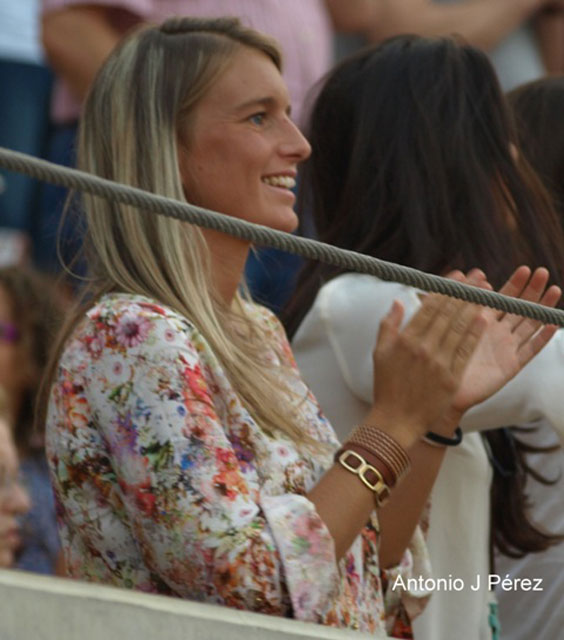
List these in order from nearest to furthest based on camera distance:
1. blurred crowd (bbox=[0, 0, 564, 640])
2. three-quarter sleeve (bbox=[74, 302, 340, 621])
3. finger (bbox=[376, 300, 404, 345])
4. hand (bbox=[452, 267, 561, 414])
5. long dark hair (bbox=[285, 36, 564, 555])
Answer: three-quarter sleeve (bbox=[74, 302, 340, 621]) → finger (bbox=[376, 300, 404, 345]) → hand (bbox=[452, 267, 561, 414]) → long dark hair (bbox=[285, 36, 564, 555]) → blurred crowd (bbox=[0, 0, 564, 640])

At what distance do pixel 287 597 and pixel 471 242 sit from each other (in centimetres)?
115

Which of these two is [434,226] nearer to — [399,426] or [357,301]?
[357,301]

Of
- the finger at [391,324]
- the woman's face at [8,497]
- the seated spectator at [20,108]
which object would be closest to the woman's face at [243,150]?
the finger at [391,324]

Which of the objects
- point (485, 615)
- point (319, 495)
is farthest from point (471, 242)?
point (319, 495)

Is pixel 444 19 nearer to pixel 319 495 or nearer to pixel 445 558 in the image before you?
pixel 445 558

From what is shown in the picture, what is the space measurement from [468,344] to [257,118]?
1.82ft

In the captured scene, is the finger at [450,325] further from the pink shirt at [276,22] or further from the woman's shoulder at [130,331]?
the pink shirt at [276,22]

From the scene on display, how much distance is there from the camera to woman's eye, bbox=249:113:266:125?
267 cm

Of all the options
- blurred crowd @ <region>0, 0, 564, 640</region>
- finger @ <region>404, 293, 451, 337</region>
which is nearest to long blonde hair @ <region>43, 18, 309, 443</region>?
finger @ <region>404, 293, 451, 337</region>

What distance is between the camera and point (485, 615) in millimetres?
2895

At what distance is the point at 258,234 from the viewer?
2.07m

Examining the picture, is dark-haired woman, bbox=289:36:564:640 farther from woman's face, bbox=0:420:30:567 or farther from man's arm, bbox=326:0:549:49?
man's arm, bbox=326:0:549:49

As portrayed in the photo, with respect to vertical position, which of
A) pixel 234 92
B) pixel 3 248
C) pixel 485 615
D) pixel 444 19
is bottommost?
pixel 3 248

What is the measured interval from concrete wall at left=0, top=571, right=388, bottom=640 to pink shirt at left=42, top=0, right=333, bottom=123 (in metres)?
2.65
